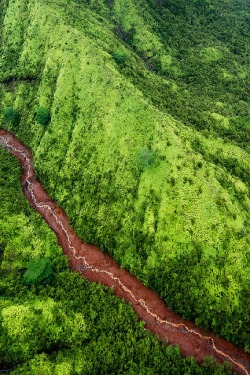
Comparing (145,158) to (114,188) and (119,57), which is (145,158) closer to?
(114,188)

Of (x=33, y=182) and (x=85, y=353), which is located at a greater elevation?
(x=33, y=182)

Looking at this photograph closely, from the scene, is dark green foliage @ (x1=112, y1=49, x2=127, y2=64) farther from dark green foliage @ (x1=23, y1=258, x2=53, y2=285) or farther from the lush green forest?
dark green foliage @ (x1=23, y1=258, x2=53, y2=285)

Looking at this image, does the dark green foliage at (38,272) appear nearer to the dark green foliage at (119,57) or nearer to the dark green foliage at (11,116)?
the dark green foliage at (11,116)

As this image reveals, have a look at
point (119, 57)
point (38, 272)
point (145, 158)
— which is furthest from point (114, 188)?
point (119, 57)

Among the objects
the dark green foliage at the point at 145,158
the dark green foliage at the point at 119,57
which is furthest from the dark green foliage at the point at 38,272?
the dark green foliage at the point at 119,57

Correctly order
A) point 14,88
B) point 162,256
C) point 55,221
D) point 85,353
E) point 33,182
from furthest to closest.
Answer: point 14,88, point 33,182, point 55,221, point 162,256, point 85,353

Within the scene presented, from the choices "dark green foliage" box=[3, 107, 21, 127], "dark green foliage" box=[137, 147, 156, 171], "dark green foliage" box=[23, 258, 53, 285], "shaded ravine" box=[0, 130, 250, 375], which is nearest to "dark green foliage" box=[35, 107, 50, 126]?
"dark green foliage" box=[3, 107, 21, 127]

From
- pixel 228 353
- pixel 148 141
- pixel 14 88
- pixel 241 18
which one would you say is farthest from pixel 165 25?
pixel 228 353

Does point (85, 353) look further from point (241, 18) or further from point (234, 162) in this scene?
point (241, 18)
